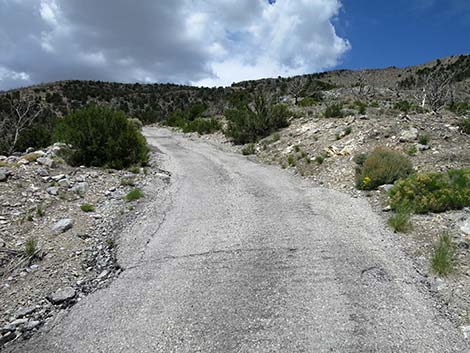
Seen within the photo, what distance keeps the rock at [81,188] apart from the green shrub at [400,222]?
7287 mm

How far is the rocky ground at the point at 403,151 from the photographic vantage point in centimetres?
520

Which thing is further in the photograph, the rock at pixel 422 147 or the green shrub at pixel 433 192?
the rock at pixel 422 147

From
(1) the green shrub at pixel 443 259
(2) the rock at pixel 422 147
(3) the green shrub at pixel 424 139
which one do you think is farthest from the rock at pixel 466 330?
(3) the green shrub at pixel 424 139

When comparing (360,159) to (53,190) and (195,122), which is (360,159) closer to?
(53,190)

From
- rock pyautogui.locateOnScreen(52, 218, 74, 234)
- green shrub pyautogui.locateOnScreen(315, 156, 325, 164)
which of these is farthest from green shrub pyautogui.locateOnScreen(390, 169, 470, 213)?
rock pyautogui.locateOnScreen(52, 218, 74, 234)

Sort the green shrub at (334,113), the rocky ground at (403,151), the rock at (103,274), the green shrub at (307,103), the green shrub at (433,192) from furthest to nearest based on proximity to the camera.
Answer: the green shrub at (307,103)
the green shrub at (334,113)
the green shrub at (433,192)
the rock at (103,274)
the rocky ground at (403,151)

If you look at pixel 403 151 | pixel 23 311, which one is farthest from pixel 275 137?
pixel 23 311

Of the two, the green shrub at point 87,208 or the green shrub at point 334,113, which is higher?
the green shrub at point 334,113

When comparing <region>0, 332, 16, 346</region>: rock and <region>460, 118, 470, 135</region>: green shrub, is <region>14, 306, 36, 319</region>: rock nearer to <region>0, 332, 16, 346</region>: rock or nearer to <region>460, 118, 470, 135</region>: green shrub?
<region>0, 332, 16, 346</region>: rock

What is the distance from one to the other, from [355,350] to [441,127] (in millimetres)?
12325

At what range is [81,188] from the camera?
901cm

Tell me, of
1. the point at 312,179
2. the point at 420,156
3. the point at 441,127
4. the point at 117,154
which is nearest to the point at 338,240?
the point at 312,179

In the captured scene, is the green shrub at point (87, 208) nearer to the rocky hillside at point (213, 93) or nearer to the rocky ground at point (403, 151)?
the rocky ground at point (403, 151)

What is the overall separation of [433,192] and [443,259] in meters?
2.70
